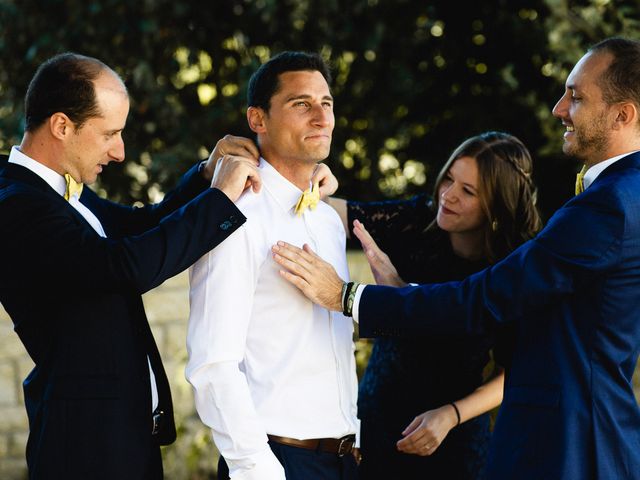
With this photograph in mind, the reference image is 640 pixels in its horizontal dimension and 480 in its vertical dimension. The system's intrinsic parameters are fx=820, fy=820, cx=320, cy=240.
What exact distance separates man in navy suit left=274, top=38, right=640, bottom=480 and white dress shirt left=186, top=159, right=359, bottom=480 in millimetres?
99

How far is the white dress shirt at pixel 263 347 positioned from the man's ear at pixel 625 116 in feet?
3.16

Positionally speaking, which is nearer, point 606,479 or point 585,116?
point 606,479

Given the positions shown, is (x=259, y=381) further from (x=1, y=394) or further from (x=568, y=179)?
(x=568, y=179)

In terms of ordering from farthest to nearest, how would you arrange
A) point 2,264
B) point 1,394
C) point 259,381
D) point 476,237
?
point 1,394 → point 476,237 → point 259,381 → point 2,264

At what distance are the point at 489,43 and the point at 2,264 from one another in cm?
378

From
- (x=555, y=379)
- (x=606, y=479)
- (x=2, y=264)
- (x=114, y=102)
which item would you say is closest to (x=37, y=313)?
(x=2, y=264)

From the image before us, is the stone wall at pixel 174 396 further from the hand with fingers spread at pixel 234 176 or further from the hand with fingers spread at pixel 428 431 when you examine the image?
the hand with fingers spread at pixel 234 176

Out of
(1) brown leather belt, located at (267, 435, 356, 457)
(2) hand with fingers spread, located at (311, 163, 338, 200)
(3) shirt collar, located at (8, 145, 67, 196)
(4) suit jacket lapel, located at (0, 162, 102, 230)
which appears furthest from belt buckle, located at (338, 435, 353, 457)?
(3) shirt collar, located at (8, 145, 67, 196)

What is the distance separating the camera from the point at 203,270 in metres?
2.32

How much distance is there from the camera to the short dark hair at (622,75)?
A: 2381mm

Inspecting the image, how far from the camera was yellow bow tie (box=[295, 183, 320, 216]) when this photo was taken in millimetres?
2537

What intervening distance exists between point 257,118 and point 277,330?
0.71 m

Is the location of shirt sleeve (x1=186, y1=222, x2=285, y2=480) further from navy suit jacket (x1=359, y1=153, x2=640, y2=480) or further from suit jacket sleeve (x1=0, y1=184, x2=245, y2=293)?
navy suit jacket (x1=359, y1=153, x2=640, y2=480)

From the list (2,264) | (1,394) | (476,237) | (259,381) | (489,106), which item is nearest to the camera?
(2,264)
